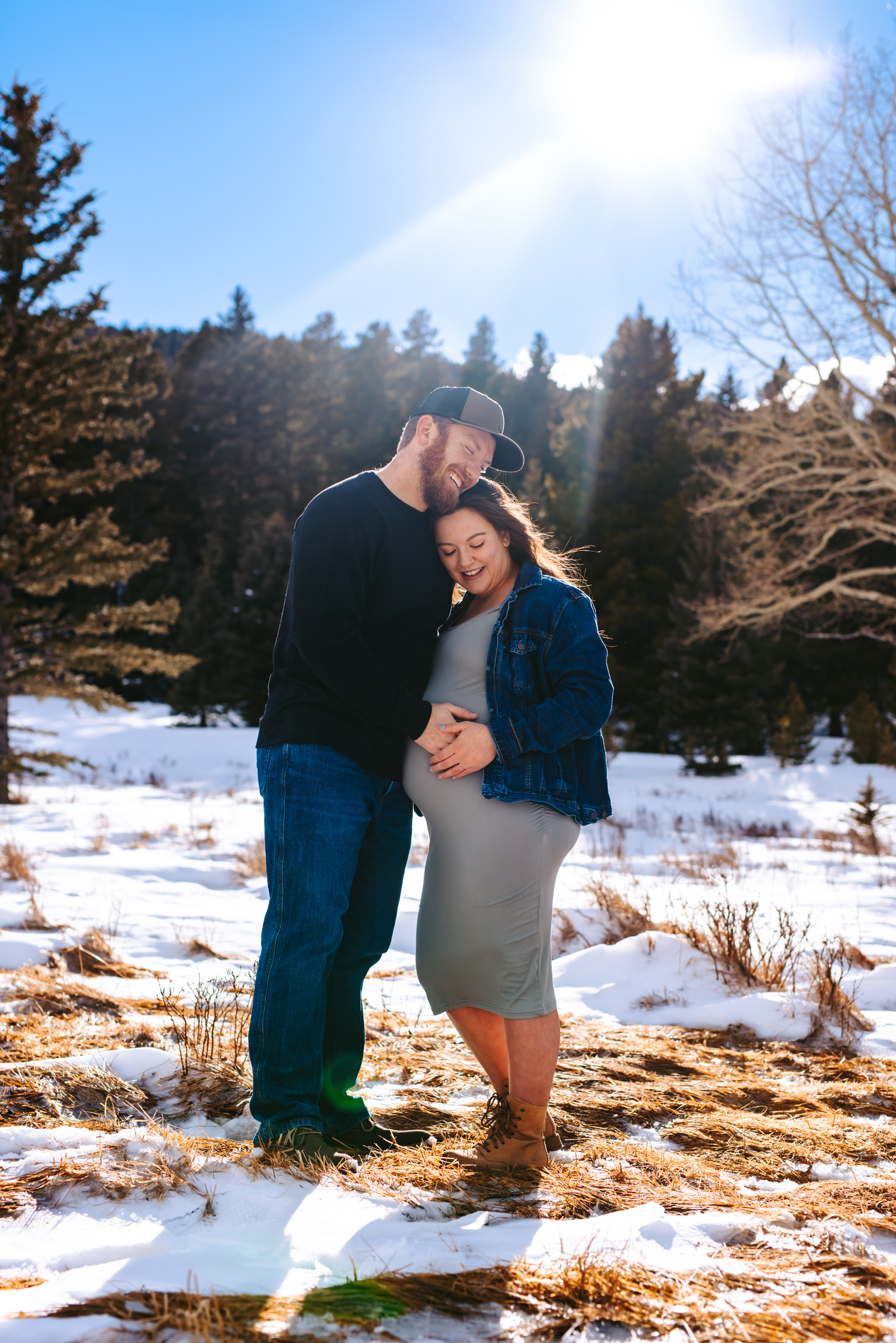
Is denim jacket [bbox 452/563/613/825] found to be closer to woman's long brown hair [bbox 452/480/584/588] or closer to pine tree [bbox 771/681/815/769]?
woman's long brown hair [bbox 452/480/584/588]

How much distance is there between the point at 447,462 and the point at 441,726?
2.64ft

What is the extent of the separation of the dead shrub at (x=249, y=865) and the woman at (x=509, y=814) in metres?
3.93

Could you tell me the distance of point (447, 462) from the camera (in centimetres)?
256

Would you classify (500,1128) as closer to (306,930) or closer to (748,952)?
(306,930)

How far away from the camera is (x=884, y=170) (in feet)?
44.1

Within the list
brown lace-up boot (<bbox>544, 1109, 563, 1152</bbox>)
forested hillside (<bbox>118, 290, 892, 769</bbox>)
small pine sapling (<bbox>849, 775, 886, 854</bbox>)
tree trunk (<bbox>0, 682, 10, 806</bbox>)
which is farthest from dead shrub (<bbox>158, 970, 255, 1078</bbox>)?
forested hillside (<bbox>118, 290, 892, 769</bbox>)

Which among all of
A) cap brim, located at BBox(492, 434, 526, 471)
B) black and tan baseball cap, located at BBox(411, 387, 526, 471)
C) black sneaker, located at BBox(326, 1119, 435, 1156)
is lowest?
black sneaker, located at BBox(326, 1119, 435, 1156)

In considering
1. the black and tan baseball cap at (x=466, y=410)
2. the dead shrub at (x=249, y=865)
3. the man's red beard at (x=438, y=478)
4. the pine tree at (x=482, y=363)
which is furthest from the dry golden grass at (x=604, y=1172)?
the pine tree at (x=482, y=363)

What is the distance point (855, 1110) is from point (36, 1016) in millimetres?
2885

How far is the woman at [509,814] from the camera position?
7.46 ft

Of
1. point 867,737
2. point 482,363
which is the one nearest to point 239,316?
point 482,363

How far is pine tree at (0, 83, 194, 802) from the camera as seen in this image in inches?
435

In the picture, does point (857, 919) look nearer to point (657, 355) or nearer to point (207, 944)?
point (207, 944)

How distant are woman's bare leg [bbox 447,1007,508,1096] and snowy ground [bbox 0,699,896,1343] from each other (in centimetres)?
54
